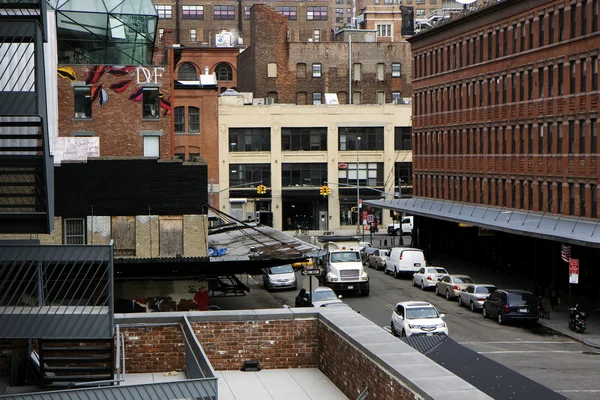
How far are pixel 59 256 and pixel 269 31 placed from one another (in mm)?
103001

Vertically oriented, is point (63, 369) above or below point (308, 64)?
below

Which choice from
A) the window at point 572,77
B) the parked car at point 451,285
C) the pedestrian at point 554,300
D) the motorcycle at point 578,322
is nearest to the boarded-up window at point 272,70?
the parked car at point 451,285

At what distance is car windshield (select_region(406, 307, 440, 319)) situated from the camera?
4125 cm

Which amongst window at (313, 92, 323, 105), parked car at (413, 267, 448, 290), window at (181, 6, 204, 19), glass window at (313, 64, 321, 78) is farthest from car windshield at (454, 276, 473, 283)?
window at (181, 6, 204, 19)

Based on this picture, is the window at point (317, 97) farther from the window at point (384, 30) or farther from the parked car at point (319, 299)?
the parked car at point (319, 299)

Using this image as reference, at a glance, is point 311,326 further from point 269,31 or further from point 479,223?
point 269,31

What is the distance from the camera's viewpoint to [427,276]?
194 ft

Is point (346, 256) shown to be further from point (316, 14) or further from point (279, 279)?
point (316, 14)

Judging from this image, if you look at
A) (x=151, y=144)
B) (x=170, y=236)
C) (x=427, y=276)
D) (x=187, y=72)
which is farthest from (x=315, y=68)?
(x=170, y=236)

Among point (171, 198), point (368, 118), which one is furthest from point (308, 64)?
point (171, 198)

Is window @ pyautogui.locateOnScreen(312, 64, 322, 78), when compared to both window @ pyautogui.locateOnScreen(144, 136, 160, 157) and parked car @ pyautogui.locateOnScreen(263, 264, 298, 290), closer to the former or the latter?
parked car @ pyautogui.locateOnScreen(263, 264, 298, 290)

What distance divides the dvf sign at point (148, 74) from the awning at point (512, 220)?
19.8 m

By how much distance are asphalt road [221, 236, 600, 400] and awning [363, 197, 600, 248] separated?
188 inches

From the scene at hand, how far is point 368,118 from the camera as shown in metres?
104
